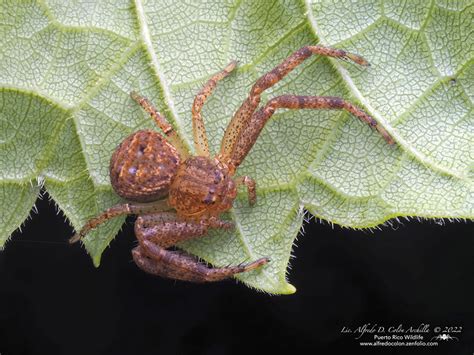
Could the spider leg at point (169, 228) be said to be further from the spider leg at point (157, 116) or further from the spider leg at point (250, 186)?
the spider leg at point (157, 116)

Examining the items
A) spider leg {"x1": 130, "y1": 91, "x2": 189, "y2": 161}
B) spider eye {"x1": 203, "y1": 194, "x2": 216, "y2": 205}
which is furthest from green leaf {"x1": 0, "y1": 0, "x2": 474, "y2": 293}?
spider eye {"x1": 203, "y1": 194, "x2": 216, "y2": 205}

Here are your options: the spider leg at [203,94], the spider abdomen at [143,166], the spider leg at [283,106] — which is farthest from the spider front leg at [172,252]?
the spider leg at [203,94]

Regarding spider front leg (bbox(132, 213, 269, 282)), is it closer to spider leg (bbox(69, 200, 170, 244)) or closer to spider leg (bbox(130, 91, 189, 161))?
spider leg (bbox(69, 200, 170, 244))

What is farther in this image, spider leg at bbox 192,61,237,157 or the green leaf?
spider leg at bbox 192,61,237,157

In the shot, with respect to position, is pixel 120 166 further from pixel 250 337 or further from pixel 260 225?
pixel 250 337

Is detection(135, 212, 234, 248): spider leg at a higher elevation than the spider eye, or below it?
below

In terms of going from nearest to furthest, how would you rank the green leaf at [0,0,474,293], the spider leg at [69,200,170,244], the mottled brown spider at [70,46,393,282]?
the green leaf at [0,0,474,293]
the mottled brown spider at [70,46,393,282]
the spider leg at [69,200,170,244]

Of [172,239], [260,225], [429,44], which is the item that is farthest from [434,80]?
[172,239]
